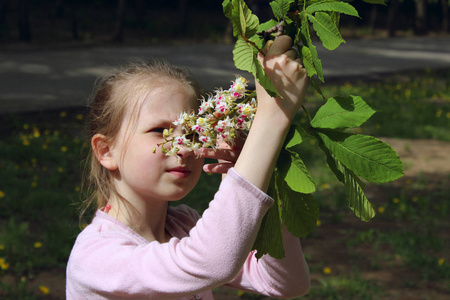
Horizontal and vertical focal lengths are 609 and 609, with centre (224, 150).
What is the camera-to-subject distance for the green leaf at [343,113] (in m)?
1.28

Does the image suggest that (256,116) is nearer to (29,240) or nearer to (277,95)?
(277,95)

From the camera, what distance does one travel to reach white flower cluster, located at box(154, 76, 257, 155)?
55.6 inches

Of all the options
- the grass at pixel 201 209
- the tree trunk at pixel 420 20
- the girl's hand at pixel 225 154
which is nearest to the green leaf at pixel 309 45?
the girl's hand at pixel 225 154

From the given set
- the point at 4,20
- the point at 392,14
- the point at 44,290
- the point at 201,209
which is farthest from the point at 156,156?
the point at 392,14

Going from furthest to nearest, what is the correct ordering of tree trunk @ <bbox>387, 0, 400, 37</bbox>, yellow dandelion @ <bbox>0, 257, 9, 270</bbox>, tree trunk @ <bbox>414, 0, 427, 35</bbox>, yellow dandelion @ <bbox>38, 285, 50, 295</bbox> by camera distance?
tree trunk @ <bbox>414, 0, 427, 35</bbox> → tree trunk @ <bbox>387, 0, 400, 37</bbox> → yellow dandelion @ <bbox>0, 257, 9, 270</bbox> → yellow dandelion @ <bbox>38, 285, 50, 295</bbox>

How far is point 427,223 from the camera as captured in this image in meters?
5.29

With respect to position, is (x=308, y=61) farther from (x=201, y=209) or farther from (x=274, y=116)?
(x=201, y=209)

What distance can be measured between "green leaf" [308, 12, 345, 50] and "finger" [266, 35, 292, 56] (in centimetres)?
7

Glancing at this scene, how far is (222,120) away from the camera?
4.69ft

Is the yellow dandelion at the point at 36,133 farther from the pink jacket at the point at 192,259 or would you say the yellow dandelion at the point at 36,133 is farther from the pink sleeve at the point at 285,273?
the pink sleeve at the point at 285,273

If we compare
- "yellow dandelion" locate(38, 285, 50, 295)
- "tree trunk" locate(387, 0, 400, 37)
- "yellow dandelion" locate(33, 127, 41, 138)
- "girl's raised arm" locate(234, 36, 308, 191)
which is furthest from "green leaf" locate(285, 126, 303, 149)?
"tree trunk" locate(387, 0, 400, 37)

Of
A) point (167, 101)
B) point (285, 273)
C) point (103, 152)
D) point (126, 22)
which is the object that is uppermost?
point (167, 101)

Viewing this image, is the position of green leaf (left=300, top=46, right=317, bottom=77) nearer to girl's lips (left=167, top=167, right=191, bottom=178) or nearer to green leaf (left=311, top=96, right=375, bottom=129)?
green leaf (left=311, top=96, right=375, bottom=129)

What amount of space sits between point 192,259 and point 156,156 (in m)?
0.38
